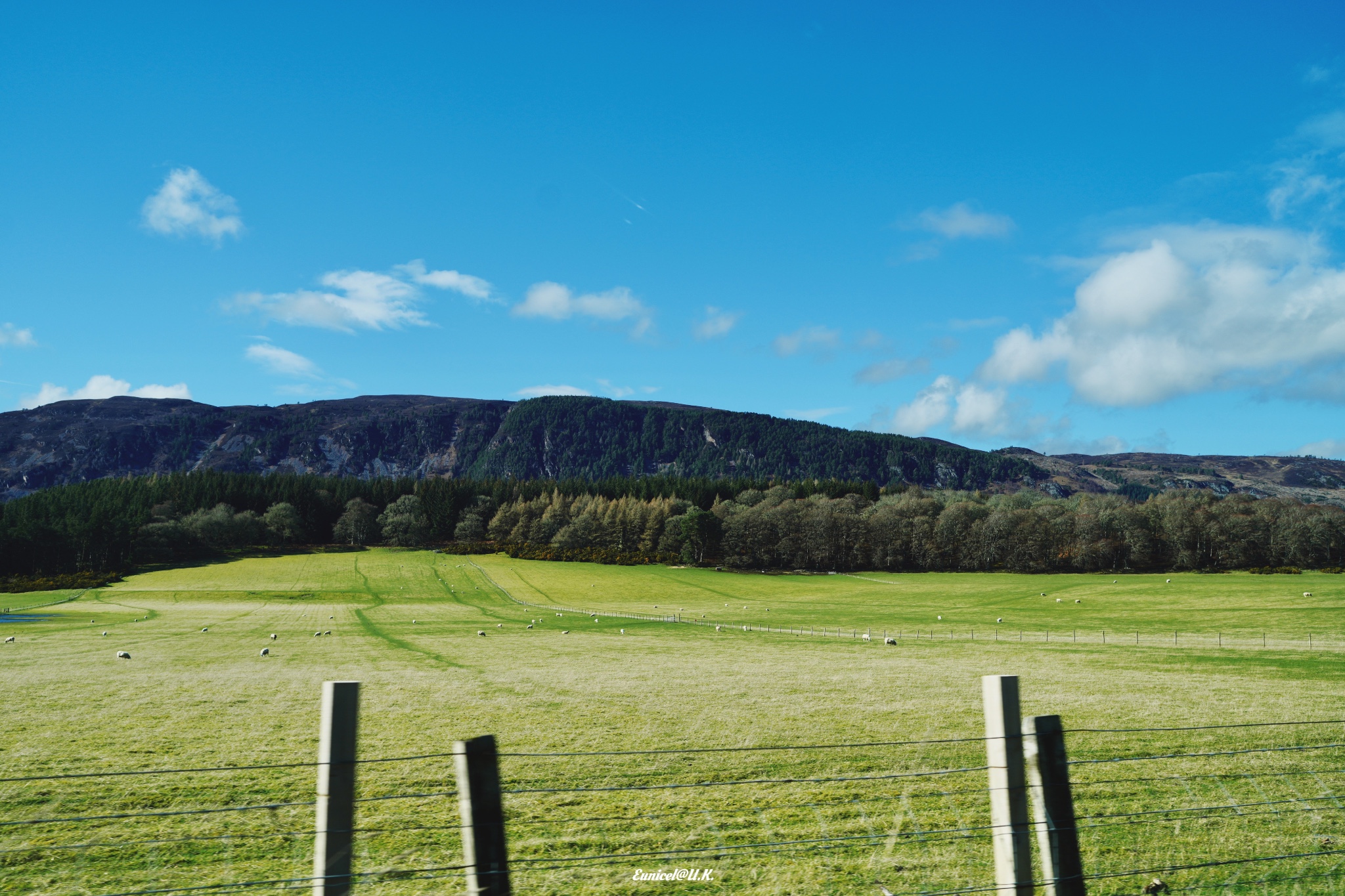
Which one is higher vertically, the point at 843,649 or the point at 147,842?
the point at 147,842

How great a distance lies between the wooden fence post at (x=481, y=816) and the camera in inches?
175

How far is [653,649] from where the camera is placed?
44.7 metres

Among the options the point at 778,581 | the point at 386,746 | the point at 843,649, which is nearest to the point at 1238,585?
the point at 778,581

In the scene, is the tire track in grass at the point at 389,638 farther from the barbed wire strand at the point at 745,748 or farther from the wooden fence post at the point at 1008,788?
the wooden fence post at the point at 1008,788

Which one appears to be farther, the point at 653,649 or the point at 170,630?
the point at 170,630

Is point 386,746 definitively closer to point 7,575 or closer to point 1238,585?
point 1238,585

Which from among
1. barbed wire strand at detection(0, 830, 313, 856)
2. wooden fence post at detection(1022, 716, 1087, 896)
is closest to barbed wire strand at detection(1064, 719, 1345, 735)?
wooden fence post at detection(1022, 716, 1087, 896)

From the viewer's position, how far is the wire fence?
9242mm

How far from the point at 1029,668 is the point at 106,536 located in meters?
135

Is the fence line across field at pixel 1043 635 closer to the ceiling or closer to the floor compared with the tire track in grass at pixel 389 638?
closer to the floor

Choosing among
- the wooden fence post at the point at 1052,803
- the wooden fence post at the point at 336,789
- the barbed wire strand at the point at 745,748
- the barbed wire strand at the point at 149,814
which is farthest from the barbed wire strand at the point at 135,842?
the wooden fence post at the point at 1052,803

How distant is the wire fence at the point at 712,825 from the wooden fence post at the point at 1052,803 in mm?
2016

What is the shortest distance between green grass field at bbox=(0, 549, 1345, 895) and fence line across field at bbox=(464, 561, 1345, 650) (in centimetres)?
63

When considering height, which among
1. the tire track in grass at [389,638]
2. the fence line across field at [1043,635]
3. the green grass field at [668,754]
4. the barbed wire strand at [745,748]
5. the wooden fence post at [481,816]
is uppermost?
the wooden fence post at [481,816]
